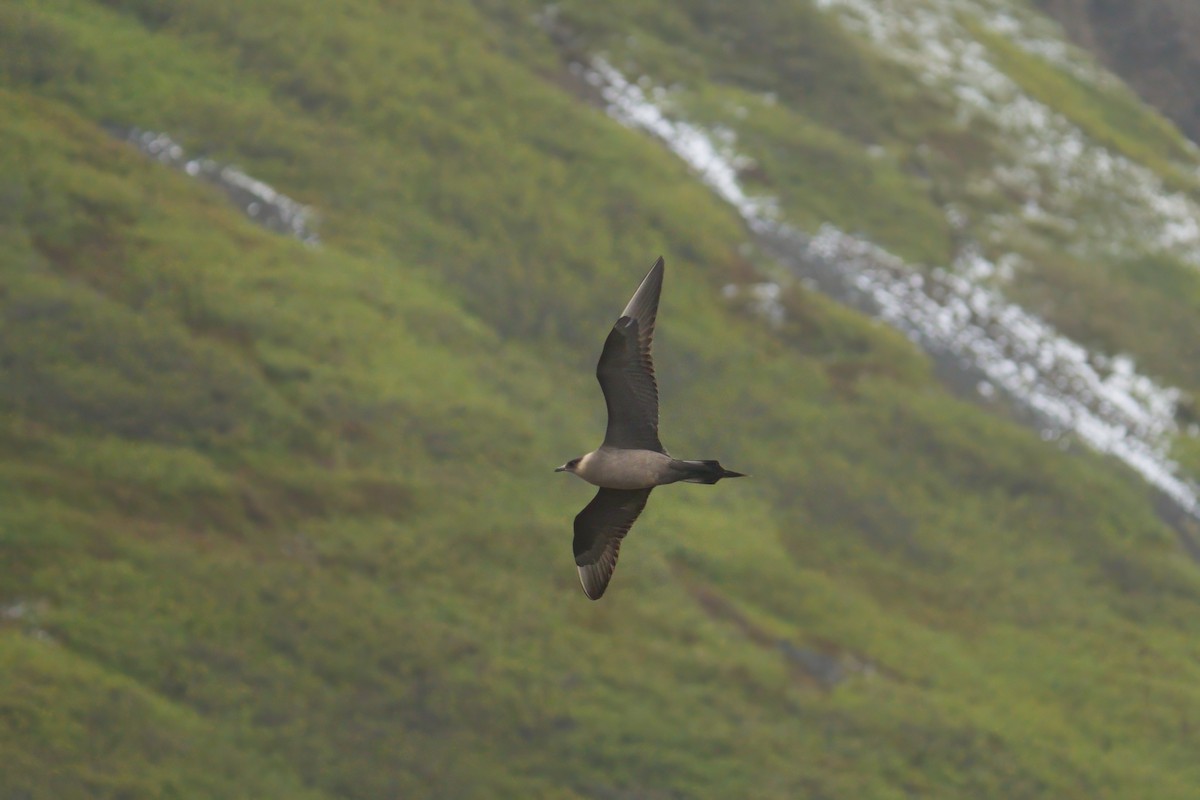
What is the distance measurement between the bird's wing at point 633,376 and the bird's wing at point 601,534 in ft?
4.97

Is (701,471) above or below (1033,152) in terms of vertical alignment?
above

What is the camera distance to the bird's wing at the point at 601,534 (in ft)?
75.6

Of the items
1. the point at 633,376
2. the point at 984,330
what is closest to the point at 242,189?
the point at 984,330

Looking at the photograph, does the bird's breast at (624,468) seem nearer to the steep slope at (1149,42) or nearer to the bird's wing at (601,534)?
the bird's wing at (601,534)

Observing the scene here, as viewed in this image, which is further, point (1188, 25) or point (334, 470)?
point (1188, 25)

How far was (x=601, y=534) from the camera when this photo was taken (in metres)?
23.3

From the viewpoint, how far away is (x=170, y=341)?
56.0 metres

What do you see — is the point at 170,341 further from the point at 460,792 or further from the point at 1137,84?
the point at 1137,84

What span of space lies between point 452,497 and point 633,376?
1380 inches

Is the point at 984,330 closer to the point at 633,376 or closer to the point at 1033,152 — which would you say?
the point at 1033,152

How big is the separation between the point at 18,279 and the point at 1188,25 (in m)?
100

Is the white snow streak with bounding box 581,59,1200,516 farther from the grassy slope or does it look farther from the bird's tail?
the bird's tail

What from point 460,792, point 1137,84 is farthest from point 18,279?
point 1137,84

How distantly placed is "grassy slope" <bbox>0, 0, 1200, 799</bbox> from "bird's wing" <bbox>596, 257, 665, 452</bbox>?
84.5 feet
